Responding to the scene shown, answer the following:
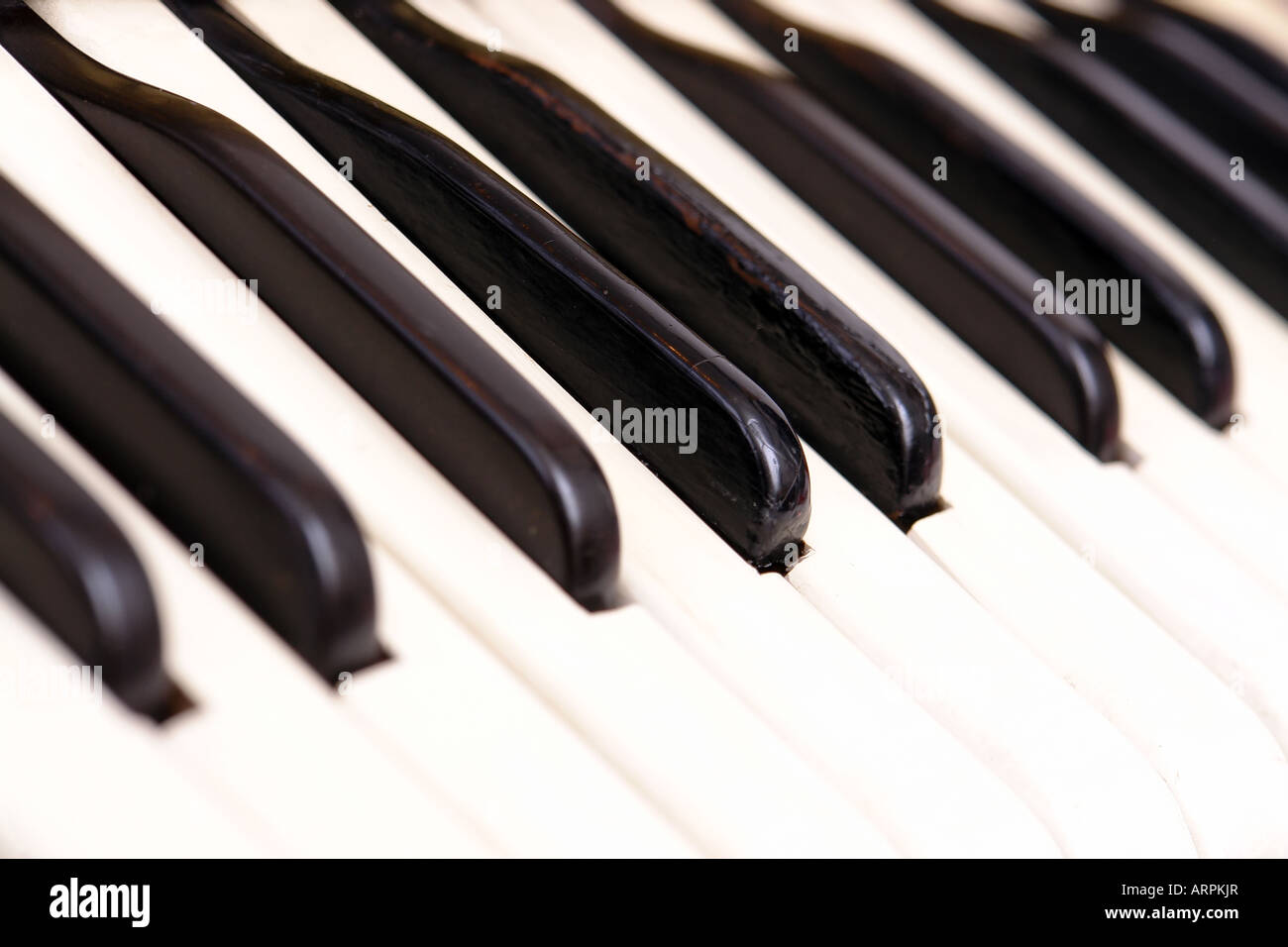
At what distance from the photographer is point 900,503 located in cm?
112

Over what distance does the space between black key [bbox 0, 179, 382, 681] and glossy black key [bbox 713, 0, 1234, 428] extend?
921 millimetres

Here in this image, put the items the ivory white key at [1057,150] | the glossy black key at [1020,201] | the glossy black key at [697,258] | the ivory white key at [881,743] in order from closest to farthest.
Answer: the ivory white key at [881,743] → the glossy black key at [697,258] → the glossy black key at [1020,201] → the ivory white key at [1057,150]

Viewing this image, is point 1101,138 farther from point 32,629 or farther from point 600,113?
point 32,629

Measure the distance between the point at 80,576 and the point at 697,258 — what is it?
2.02ft

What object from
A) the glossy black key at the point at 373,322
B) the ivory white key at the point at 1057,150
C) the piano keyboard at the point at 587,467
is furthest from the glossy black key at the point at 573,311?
the ivory white key at the point at 1057,150

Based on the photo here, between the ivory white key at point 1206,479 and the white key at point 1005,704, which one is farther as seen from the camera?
the ivory white key at point 1206,479

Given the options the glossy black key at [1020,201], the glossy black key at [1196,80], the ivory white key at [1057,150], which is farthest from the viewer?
the glossy black key at [1196,80]

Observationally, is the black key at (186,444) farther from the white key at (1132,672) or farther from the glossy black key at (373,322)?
the white key at (1132,672)

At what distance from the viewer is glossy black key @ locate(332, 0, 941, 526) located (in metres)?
1.12

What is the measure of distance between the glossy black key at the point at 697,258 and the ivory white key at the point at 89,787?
605mm

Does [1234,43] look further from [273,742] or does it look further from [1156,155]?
[273,742]

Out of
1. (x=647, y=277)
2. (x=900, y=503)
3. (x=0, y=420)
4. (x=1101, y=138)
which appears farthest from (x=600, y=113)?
(x=1101, y=138)

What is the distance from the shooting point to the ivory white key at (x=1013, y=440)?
116 cm

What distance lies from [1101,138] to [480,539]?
1.11 m
